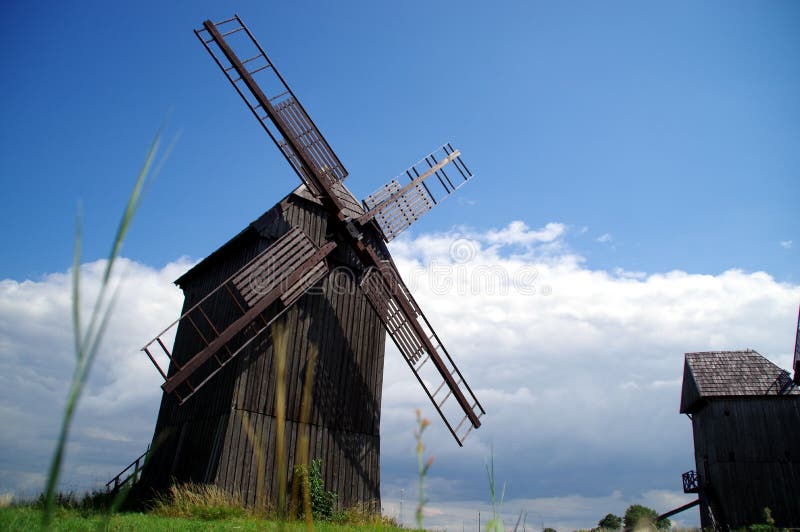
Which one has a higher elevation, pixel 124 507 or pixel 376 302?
pixel 376 302

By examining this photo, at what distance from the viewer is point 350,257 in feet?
50.7

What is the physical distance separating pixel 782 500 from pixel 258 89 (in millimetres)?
24476

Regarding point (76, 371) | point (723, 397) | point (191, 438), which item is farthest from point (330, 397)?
point (723, 397)

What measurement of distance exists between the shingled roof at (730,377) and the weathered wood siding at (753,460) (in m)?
0.39

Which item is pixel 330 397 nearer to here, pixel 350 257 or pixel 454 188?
pixel 350 257

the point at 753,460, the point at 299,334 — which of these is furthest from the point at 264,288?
the point at 753,460

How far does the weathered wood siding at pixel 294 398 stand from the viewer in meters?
12.3

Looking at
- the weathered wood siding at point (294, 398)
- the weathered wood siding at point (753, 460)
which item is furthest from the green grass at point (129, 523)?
the weathered wood siding at point (753, 460)

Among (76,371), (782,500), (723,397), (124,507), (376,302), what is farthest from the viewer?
(723,397)

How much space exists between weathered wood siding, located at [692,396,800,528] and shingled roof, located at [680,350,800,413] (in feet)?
1.29

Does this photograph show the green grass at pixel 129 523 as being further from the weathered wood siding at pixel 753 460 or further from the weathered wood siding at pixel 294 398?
the weathered wood siding at pixel 753 460

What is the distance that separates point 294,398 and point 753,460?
19901 mm

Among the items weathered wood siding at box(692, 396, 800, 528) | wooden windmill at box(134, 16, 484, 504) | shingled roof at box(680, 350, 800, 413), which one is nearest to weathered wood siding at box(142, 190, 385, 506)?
wooden windmill at box(134, 16, 484, 504)

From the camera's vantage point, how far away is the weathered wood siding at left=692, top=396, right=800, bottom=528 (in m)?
21.5
